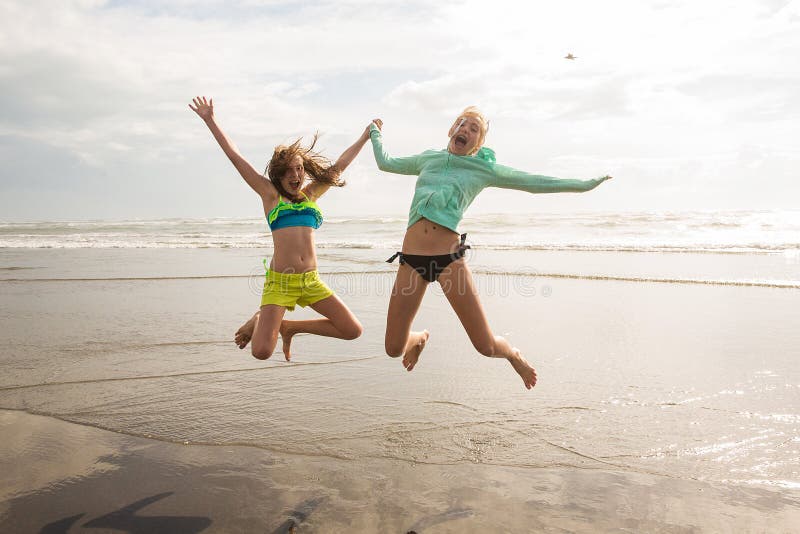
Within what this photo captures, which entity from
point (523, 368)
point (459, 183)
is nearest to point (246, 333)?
point (459, 183)

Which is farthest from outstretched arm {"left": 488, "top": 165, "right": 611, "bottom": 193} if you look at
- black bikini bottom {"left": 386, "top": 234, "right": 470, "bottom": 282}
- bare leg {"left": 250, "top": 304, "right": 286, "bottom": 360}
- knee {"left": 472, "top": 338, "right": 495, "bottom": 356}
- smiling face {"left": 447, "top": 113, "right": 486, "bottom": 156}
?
bare leg {"left": 250, "top": 304, "right": 286, "bottom": 360}

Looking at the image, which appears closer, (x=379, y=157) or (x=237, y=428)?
(x=237, y=428)

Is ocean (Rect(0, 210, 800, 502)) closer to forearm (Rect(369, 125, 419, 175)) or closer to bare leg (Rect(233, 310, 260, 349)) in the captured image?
bare leg (Rect(233, 310, 260, 349))

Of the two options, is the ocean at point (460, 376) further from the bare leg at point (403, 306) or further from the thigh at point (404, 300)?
the thigh at point (404, 300)

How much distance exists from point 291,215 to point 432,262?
1262 millimetres

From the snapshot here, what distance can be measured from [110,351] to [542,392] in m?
4.86

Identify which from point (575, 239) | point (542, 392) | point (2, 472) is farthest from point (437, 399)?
point (575, 239)

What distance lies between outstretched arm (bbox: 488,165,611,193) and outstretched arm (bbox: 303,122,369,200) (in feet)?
4.41

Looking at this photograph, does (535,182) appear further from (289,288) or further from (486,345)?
(289,288)

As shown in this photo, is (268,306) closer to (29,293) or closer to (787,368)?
(787,368)

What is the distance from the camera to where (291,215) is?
482 centimetres

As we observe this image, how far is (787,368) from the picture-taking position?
19.7 ft

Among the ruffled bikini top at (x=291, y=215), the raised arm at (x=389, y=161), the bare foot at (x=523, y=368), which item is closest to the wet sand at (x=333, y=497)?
the bare foot at (x=523, y=368)

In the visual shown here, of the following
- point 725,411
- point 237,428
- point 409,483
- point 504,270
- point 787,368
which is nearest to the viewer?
point 409,483
